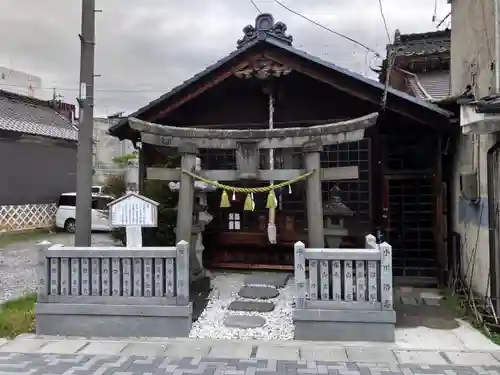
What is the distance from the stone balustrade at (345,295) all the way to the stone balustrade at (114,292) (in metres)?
1.76

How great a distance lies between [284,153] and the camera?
791 centimetres

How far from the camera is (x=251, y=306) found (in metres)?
8.05

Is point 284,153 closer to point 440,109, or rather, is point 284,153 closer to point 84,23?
point 440,109

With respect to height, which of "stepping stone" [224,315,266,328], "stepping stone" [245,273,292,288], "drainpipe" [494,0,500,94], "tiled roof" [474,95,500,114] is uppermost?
"drainpipe" [494,0,500,94]

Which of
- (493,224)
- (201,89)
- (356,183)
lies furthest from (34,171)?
(493,224)

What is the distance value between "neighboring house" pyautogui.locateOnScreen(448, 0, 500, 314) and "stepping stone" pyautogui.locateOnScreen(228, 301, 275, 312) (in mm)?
3587

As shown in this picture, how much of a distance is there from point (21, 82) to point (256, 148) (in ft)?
111

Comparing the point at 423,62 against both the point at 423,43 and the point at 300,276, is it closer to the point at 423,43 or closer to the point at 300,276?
the point at 423,43

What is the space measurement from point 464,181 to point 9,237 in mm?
18445

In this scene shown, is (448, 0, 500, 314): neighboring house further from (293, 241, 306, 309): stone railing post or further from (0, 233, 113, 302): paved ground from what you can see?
(0, 233, 113, 302): paved ground

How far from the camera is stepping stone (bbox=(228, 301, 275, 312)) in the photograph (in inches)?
311

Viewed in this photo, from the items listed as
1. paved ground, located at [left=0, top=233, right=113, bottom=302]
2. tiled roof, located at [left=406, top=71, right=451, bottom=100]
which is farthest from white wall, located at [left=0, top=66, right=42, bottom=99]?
tiled roof, located at [left=406, top=71, right=451, bottom=100]

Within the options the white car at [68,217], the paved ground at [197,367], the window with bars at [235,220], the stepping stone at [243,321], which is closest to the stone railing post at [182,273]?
the stepping stone at [243,321]

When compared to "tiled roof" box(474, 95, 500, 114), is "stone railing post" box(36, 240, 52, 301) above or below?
below
